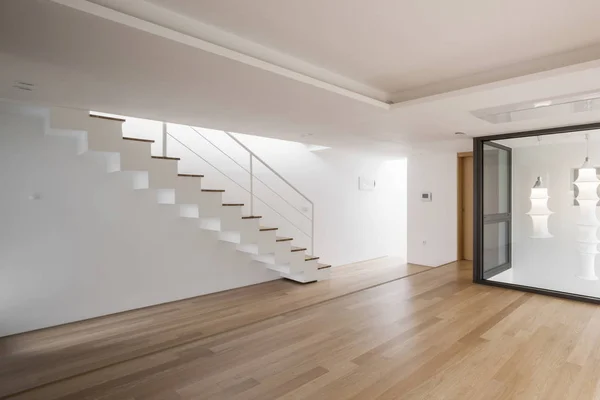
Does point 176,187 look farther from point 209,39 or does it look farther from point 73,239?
point 209,39

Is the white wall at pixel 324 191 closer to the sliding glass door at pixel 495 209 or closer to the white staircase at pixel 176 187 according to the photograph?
the white staircase at pixel 176 187

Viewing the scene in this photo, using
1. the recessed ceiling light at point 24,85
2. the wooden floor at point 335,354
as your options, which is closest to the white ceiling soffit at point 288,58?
the recessed ceiling light at point 24,85

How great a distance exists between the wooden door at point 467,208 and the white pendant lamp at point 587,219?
2.33 metres

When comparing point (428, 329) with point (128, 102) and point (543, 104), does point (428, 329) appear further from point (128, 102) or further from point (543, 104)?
point (128, 102)

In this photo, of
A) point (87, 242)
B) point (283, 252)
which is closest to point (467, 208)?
point (283, 252)

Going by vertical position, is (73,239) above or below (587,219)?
below

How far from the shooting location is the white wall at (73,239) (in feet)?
11.7

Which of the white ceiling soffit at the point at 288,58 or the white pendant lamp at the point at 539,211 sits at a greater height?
the white ceiling soffit at the point at 288,58

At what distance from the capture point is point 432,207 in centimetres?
713

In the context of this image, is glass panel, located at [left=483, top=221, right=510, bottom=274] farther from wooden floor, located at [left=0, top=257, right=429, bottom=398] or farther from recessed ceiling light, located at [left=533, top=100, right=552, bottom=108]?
recessed ceiling light, located at [left=533, top=100, right=552, bottom=108]

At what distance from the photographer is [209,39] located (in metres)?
2.31

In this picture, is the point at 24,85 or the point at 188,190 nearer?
the point at 24,85

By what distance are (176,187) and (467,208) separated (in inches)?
219

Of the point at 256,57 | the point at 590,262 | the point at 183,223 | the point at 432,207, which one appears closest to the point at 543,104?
the point at 590,262
